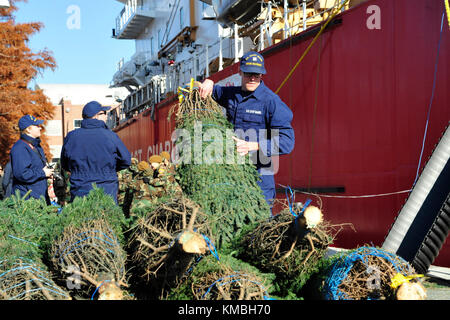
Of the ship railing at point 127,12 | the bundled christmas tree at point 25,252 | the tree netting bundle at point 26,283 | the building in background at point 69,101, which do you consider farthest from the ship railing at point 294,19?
the building in background at point 69,101

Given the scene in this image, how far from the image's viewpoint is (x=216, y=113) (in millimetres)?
3635

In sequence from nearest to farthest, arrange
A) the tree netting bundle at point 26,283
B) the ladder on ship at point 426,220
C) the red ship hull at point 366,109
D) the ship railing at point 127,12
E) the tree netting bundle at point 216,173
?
1. the tree netting bundle at point 26,283
2. the tree netting bundle at point 216,173
3. the ladder on ship at point 426,220
4. the red ship hull at point 366,109
5. the ship railing at point 127,12

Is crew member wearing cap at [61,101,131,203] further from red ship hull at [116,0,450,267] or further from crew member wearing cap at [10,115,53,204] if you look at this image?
red ship hull at [116,0,450,267]

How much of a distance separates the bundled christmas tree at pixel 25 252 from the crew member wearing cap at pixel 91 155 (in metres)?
0.58

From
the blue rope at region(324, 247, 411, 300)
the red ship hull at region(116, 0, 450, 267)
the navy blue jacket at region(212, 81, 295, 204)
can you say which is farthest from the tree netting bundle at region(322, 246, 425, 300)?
the red ship hull at region(116, 0, 450, 267)

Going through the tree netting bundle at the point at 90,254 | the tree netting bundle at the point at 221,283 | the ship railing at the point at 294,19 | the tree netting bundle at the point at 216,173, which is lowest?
Answer: the tree netting bundle at the point at 221,283

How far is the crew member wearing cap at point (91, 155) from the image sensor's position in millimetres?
4199

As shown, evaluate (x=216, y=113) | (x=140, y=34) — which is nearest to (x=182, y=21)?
(x=140, y=34)

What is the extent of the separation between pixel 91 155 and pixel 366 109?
4322 mm

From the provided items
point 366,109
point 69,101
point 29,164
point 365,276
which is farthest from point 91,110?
point 69,101

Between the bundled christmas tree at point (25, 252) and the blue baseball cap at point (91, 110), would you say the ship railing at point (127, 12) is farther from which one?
the bundled christmas tree at point (25, 252)

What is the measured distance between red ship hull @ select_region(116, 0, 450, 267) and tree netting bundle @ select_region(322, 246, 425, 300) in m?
3.80

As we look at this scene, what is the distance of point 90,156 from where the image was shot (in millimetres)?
4195
